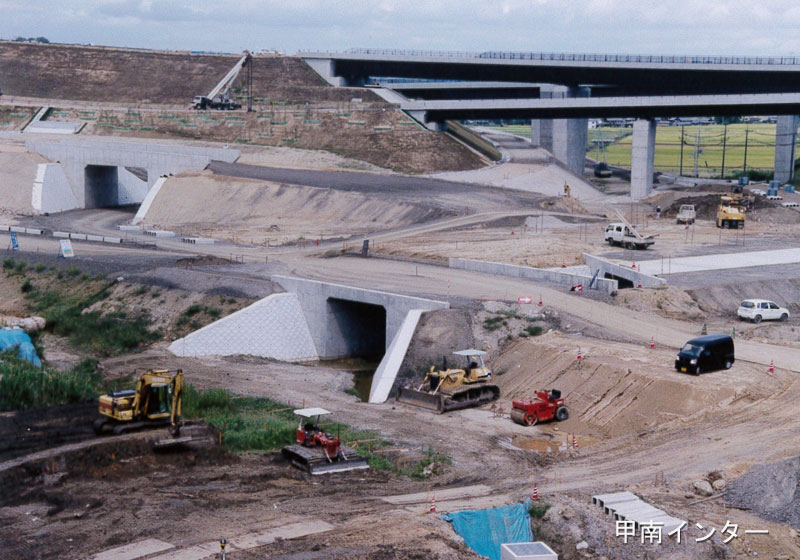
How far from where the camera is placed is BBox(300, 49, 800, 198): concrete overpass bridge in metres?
97.9

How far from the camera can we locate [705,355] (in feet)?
122

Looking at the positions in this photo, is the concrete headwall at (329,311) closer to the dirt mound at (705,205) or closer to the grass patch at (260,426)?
the grass patch at (260,426)

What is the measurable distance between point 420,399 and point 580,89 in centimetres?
8653

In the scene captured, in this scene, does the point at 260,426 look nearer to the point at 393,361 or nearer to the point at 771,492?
the point at 393,361

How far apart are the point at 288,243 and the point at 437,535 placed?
4784 cm

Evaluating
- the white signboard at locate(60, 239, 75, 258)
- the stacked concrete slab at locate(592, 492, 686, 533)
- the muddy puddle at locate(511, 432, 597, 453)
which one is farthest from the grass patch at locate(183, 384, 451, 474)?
the white signboard at locate(60, 239, 75, 258)

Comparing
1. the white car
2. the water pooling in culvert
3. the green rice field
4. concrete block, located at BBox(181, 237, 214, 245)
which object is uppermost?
the green rice field

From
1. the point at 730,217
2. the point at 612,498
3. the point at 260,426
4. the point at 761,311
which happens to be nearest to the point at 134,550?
the point at 260,426

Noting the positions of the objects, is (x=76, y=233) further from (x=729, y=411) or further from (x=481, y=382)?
(x=729, y=411)

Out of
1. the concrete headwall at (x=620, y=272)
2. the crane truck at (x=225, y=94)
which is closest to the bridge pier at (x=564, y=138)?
the crane truck at (x=225, y=94)

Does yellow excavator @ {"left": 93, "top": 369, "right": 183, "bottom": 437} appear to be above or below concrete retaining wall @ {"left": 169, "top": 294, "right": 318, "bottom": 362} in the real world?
above

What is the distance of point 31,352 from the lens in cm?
4550

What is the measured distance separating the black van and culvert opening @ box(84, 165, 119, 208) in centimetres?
6808

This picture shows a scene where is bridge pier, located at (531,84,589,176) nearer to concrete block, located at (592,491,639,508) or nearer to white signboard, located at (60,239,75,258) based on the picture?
white signboard, located at (60,239,75,258)
